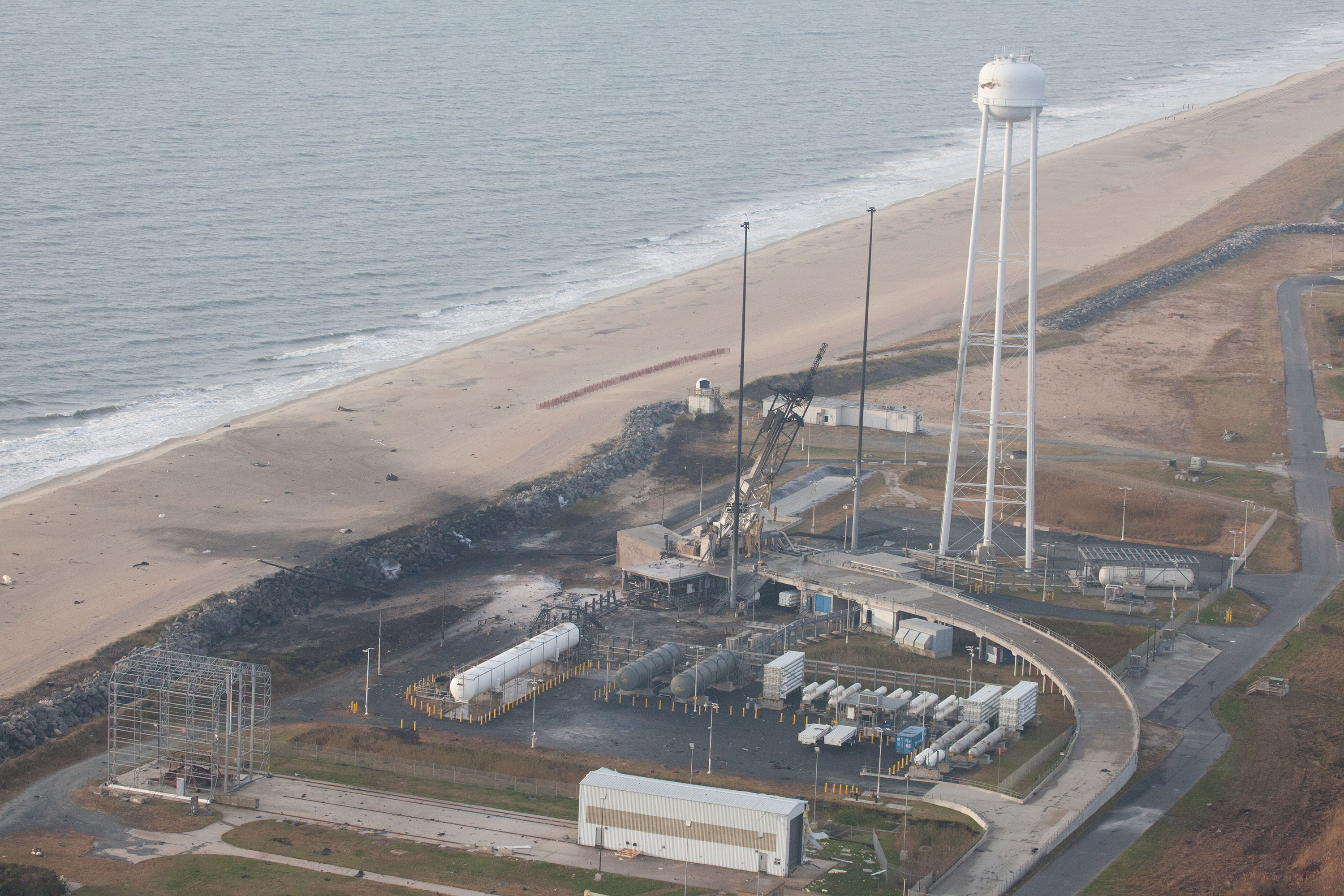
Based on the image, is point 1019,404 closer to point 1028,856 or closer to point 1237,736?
point 1237,736

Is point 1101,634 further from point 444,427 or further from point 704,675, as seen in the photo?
point 444,427

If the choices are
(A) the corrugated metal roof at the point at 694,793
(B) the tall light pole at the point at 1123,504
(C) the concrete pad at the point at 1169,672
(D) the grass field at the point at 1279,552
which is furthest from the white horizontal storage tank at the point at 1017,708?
(B) the tall light pole at the point at 1123,504

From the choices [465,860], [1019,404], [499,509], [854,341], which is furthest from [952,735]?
[854,341]

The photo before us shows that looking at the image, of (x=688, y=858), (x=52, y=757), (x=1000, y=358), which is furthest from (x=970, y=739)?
(x=52, y=757)

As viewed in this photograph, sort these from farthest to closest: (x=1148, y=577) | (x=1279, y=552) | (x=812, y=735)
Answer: (x=1279, y=552) → (x=1148, y=577) → (x=812, y=735)

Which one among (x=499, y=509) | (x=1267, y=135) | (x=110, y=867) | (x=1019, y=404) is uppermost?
(x=1267, y=135)

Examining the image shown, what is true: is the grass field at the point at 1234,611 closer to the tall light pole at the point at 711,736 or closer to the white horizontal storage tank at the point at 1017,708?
the white horizontal storage tank at the point at 1017,708

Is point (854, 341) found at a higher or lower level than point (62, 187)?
lower
